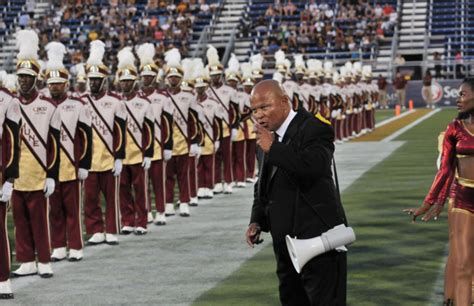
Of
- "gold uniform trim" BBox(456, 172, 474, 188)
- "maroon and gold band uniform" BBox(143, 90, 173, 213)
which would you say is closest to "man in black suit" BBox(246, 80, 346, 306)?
"gold uniform trim" BBox(456, 172, 474, 188)

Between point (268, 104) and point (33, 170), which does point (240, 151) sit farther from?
point (268, 104)

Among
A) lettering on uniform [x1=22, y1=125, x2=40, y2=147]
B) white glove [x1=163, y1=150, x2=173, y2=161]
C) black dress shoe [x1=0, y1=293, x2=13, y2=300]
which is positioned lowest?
black dress shoe [x1=0, y1=293, x2=13, y2=300]

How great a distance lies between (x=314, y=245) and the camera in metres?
5.40

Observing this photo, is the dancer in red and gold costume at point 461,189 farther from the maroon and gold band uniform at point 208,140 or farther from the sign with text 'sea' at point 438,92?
the sign with text 'sea' at point 438,92

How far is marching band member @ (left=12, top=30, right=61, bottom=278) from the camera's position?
962cm

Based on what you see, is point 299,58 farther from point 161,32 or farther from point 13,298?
point 161,32

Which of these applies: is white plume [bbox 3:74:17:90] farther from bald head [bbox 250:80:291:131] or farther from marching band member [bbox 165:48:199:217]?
bald head [bbox 250:80:291:131]

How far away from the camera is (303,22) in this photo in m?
49.2

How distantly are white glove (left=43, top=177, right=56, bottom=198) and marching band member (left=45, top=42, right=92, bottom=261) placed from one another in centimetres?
85

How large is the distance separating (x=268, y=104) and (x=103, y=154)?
672 centimetres

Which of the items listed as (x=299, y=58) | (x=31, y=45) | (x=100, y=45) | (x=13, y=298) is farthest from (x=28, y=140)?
(x=299, y=58)

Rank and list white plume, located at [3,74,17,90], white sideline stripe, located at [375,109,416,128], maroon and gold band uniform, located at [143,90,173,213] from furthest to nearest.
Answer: white sideline stripe, located at [375,109,416,128]
white plume, located at [3,74,17,90]
maroon and gold band uniform, located at [143,90,173,213]

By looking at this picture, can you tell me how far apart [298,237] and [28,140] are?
4.90 metres

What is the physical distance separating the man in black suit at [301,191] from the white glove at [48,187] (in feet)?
14.2
